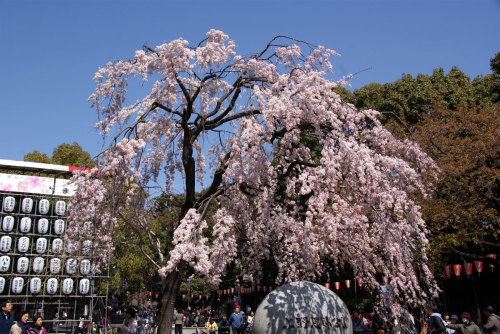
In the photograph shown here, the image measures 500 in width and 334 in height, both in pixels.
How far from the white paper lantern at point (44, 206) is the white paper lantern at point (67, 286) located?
11.3 feet

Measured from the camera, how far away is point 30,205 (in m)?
19.5

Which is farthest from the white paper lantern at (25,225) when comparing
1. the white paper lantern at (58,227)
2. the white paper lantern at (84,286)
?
the white paper lantern at (84,286)

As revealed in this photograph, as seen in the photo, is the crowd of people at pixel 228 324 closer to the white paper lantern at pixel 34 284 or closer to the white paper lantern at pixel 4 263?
the white paper lantern at pixel 34 284

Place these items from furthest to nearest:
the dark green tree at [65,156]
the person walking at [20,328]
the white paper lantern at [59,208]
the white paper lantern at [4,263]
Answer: the dark green tree at [65,156]
the white paper lantern at [59,208]
the white paper lantern at [4,263]
the person walking at [20,328]

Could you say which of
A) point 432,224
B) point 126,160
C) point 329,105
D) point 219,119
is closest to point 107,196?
point 126,160

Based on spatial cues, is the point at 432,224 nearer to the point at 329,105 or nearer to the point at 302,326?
the point at 329,105

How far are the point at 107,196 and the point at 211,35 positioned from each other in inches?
199

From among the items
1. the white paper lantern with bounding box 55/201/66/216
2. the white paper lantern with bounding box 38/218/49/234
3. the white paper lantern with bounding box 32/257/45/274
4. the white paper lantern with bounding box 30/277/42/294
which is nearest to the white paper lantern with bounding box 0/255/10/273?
the white paper lantern with bounding box 32/257/45/274

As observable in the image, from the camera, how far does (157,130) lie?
12250mm

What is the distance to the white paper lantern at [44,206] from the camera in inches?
774

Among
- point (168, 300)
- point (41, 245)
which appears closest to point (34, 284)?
point (41, 245)

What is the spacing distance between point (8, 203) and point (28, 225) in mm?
1324

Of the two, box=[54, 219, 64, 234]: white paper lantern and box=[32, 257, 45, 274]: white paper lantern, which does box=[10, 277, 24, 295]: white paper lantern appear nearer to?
box=[32, 257, 45, 274]: white paper lantern

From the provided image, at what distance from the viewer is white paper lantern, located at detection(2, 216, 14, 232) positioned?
19.0m
